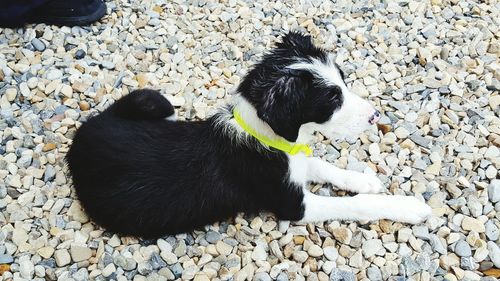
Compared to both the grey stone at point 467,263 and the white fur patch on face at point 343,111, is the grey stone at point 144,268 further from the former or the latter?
the grey stone at point 467,263

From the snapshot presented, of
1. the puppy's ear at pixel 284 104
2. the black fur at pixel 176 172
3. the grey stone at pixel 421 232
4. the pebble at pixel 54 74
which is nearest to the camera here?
the puppy's ear at pixel 284 104

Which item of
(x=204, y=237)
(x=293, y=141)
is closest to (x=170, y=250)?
(x=204, y=237)

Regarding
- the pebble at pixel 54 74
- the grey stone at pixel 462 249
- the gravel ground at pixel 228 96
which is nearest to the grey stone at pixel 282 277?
the gravel ground at pixel 228 96

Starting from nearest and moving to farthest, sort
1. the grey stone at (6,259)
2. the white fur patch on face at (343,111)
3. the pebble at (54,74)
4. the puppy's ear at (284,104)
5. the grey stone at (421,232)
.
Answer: the puppy's ear at (284,104) < the white fur patch on face at (343,111) < the grey stone at (6,259) < the grey stone at (421,232) < the pebble at (54,74)

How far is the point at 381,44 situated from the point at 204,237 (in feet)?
6.92

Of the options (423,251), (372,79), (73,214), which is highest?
(372,79)

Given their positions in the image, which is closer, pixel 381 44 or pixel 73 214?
pixel 73 214

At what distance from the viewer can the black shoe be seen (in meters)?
4.59

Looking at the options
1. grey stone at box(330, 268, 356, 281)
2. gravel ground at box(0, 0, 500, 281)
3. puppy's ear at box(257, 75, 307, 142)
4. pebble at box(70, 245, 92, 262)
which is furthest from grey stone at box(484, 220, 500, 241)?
pebble at box(70, 245, 92, 262)

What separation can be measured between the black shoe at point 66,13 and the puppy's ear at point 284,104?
230 cm

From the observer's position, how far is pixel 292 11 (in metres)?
4.83

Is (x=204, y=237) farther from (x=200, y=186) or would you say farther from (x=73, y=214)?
(x=73, y=214)

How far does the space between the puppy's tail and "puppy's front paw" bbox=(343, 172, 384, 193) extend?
1.19 metres

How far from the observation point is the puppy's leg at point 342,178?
3592 mm
